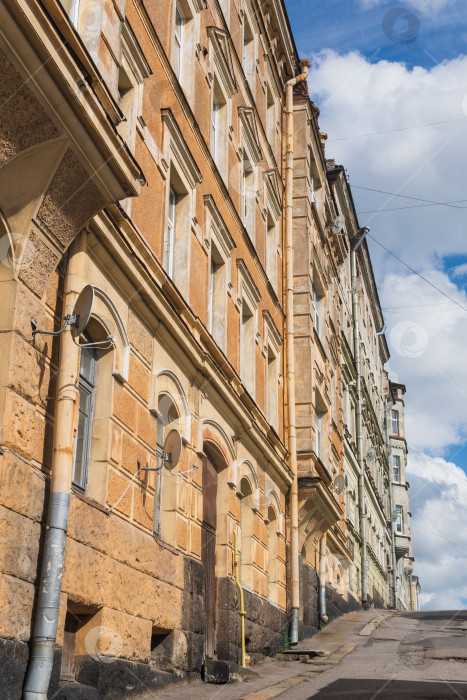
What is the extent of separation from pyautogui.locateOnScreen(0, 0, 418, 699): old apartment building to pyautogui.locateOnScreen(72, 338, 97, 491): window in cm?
3

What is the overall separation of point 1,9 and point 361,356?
33.3 meters

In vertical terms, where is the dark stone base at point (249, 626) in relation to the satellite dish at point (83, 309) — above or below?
below

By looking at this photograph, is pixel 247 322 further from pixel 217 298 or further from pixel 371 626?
pixel 371 626

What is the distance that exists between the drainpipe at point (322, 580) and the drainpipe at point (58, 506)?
51.0 ft

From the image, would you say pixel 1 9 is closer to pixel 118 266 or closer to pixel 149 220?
pixel 118 266

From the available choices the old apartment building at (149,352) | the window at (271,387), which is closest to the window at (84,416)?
the old apartment building at (149,352)

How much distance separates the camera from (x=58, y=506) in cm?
757

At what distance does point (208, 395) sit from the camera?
43.3 ft

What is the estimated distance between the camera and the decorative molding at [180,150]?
12.1 metres

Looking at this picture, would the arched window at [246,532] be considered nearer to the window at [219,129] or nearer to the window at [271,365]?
the window at [271,365]

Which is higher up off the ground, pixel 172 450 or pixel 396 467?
pixel 396 467

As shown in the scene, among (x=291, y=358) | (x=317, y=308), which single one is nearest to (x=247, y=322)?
(x=291, y=358)

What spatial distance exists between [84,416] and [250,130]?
34.1ft

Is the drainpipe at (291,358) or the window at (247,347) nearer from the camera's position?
the window at (247,347)
